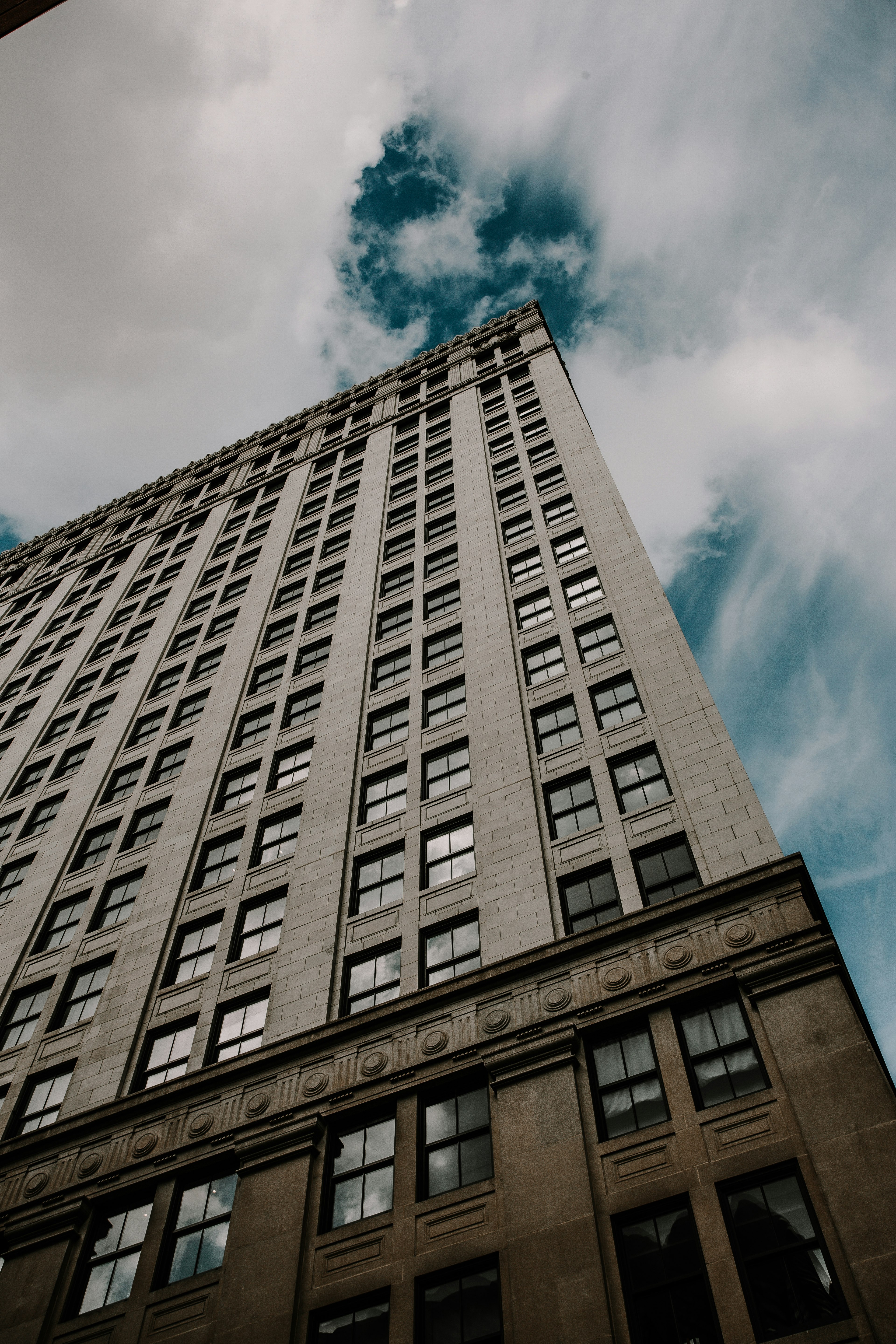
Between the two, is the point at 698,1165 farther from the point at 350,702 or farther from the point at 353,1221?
the point at 350,702

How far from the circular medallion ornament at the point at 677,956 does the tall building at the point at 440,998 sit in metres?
0.08

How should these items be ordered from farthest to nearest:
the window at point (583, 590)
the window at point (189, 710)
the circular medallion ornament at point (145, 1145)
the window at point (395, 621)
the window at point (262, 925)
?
the window at point (189, 710) < the window at point (395, 621) < the window at point (583, 590) < the window at point (262, 925) < the circular medallion ornament at point (145, 1145)

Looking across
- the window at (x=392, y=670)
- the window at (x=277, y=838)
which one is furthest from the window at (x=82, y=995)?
the window at (x=392, y=670)

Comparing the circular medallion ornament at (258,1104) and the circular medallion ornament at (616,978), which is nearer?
the circular medallion ornament at (616,978)

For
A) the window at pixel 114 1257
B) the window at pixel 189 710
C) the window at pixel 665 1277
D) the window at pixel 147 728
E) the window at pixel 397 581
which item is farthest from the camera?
the window at pixel 397 581

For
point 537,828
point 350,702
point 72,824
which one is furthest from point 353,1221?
point 72,824

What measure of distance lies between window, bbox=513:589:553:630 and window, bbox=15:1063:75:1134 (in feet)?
63.0

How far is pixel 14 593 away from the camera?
68.6 meters

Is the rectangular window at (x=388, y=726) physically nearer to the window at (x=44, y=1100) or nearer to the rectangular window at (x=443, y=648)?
the rectangular window at (x=443, y=648)

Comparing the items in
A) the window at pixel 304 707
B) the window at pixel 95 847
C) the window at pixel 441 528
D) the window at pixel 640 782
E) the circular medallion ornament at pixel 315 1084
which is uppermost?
the window at pixel 441 528

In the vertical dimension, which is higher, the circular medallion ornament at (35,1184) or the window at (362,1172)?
the circular medallion ornament at (35,1184)

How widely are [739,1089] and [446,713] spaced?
644 inches

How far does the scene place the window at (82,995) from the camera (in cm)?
2731

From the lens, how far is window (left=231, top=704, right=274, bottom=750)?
35625mm
